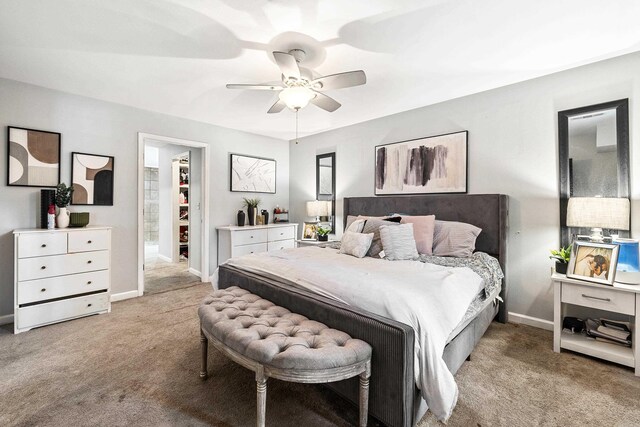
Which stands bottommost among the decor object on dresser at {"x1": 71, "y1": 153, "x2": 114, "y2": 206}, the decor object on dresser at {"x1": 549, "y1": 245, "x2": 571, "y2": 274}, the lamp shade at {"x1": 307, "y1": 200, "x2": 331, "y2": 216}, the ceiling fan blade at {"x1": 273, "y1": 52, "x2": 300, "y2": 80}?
the decor object on dresser at {"x1": 549, "y1": 245, "x2": 571, "y2": 274}

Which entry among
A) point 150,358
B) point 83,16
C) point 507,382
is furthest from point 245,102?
point 507,382

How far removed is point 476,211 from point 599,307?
4.16 ft

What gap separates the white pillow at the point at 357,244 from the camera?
9.05 ft

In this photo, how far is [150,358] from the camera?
2199mm

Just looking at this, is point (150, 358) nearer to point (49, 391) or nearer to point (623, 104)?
point (49, 391)

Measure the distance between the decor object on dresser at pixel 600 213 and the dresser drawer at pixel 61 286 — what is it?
15.2 feet

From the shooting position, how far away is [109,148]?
350 centimetres

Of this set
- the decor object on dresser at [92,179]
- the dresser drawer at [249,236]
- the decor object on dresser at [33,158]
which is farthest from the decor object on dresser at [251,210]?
the decor object on dresser at [33,158]

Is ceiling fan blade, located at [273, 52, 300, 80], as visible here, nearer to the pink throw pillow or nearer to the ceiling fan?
the ceiling fan

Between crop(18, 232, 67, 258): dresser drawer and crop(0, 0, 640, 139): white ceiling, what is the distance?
5.23 feet

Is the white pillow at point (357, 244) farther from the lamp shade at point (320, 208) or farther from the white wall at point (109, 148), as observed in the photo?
the white wall at point (109, 148)

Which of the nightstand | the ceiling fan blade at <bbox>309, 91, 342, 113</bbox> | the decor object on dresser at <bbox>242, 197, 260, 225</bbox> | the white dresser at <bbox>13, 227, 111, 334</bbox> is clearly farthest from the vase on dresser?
the nightstand

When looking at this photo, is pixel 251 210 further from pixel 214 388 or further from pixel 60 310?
pixel 214 388

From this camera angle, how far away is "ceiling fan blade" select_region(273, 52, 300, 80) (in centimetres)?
193
